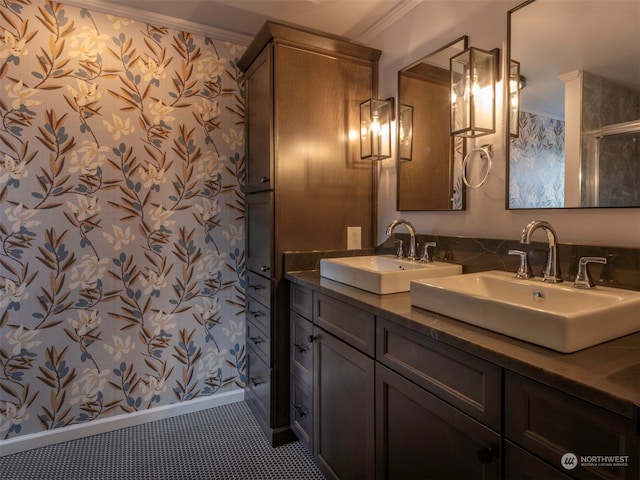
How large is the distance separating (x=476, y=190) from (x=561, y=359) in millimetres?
959

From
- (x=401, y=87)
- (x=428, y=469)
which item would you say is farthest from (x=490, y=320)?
(x=401, y=87)

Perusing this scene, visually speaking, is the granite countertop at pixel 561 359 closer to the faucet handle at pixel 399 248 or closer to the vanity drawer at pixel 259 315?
the faucet handle at pixel 399 248

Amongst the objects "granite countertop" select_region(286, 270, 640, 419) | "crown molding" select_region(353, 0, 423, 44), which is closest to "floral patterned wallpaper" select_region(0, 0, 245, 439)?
"crown molding" select_region(353, 0, 423, 44)

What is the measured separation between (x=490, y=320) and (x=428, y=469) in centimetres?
47

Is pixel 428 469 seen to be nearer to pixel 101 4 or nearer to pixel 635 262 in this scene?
pixel 635 262

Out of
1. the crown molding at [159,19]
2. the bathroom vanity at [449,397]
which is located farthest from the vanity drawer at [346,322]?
the crown molding at [159,19]

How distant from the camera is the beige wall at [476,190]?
120cm

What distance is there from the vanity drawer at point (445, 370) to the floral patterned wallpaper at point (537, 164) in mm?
694

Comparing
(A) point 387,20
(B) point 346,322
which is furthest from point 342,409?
(A) point 387,20

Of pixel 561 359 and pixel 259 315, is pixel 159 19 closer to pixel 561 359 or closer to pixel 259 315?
pixel 259 315

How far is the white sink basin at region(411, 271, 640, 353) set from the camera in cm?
81

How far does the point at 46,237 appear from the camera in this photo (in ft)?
6.24

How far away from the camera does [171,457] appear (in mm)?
1869

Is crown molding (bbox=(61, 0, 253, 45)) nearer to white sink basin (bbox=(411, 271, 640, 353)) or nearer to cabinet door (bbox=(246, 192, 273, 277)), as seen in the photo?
cabinet door (bbox=(246, 192, 273, 277))
